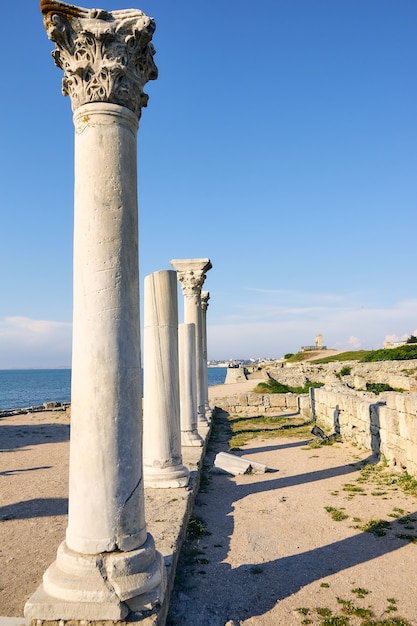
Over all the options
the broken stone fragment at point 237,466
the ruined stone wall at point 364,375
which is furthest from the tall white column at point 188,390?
the ruined stone wall at point 364,375

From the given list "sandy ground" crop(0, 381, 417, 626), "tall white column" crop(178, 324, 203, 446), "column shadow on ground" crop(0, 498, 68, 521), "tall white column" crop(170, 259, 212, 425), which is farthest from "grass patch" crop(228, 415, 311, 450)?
"column shadow on ground" crop(0, 498, 68, 521)

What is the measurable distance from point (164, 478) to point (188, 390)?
4429 millimetres

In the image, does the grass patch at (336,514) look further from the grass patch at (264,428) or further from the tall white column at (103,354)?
the grass patch at (264,428)

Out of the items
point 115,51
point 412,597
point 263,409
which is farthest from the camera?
point 263,409

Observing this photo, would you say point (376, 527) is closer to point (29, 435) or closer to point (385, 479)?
point (385, 479)

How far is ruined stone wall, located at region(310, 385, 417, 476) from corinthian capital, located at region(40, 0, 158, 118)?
8.24 m

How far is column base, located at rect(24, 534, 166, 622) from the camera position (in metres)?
3.51

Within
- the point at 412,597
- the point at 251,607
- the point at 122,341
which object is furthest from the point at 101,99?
the point at 412,597

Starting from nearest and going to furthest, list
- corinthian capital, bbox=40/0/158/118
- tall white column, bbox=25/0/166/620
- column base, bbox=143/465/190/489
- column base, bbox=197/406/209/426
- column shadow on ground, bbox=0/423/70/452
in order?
1. tall white column, bbox=25/0/166/620
2. corinthian capital, bbox=40/0/158/118
3. column base, bbox=143/465/190/489
4. column base, bbox=197/406/209/426
5. column shadow on ground, bbox=0/423/70/452

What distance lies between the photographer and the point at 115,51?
14.4ft

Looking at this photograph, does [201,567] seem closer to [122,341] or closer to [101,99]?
[122,341]

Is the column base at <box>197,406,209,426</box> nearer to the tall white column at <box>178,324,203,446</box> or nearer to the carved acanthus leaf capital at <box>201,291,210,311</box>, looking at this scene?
the tall white column at <box>178,324,203,446</box>

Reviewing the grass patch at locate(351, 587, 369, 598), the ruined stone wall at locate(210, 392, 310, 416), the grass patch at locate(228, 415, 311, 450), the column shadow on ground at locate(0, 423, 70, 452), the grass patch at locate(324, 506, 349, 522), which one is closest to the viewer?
the grass patch at locate(351, 587, 369, 598)

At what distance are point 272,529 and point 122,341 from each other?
14.6 ft
